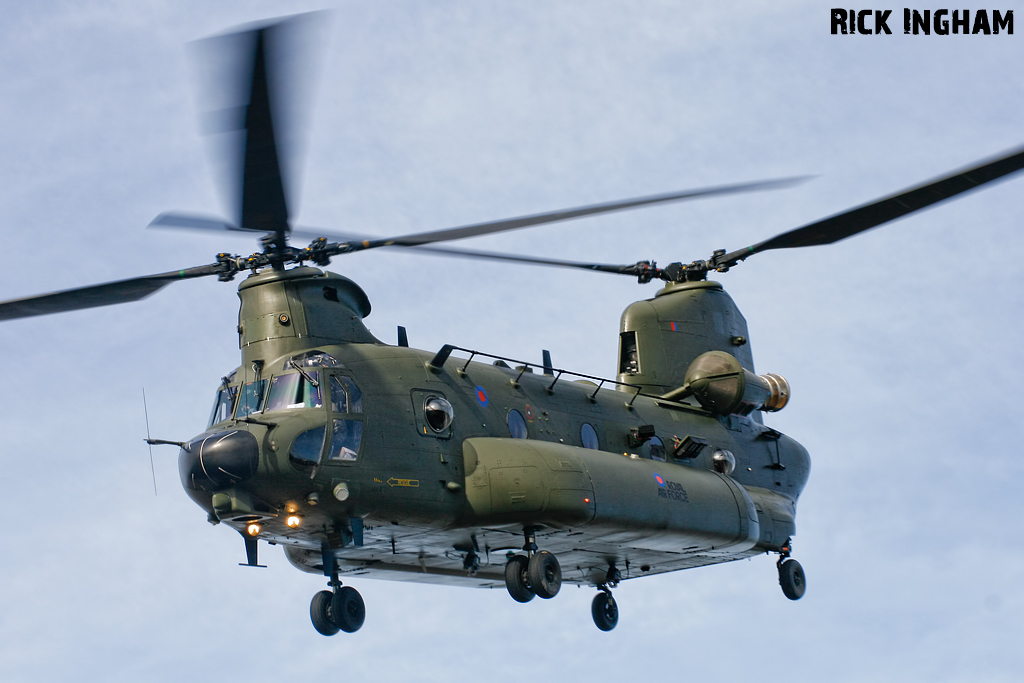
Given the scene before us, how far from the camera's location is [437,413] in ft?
74.3

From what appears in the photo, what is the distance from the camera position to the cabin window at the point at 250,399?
2200 centimetres

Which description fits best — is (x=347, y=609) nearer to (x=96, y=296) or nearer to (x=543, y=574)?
(x=543, y=574)

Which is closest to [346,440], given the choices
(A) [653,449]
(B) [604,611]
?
(A) [653,449]

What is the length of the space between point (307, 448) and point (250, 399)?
1.71 meters

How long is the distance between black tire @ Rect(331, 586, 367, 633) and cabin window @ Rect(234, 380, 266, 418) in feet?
12.2

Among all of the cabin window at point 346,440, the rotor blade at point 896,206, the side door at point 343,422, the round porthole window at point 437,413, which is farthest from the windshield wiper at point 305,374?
the rotor blade at point 896,206

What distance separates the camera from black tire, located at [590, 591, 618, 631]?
28.1 metres

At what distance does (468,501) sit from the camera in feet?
73.4

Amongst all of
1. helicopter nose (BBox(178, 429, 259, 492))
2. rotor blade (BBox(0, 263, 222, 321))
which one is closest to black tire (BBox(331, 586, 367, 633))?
helicopter nose (BBox(178, 429, 259, 492))

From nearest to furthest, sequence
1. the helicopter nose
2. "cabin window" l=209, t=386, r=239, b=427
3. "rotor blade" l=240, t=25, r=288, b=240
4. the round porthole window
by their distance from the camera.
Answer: "rotor blade" l=240, t=25, r=288, b=240 → the helicopter nose → "cabin window" l=209, t=386, r=239, b=427 → the round porthole window

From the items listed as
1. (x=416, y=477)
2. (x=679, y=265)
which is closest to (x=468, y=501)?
(x=416, y=477)

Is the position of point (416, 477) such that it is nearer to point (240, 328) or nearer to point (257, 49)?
point (240, 328)

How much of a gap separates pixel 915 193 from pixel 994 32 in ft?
21.9

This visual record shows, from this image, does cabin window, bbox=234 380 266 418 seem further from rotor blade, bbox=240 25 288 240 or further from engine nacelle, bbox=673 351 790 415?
engine nacelle, bbox=673 351 790 415
